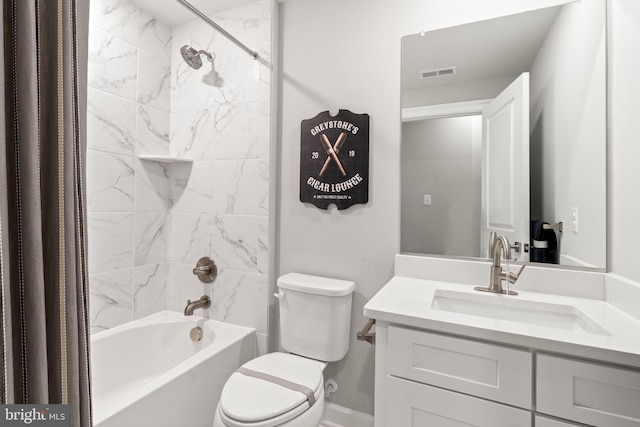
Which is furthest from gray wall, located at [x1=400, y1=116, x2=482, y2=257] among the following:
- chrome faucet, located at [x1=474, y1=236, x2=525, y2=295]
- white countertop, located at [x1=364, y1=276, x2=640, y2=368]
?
white countertop, located at [x1=364, y1=276, x2=640, y2=368]

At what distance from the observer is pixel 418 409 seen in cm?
102

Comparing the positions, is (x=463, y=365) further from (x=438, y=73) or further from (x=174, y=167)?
(x=174, y=167)

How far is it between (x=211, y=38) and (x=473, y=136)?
1.71 meters

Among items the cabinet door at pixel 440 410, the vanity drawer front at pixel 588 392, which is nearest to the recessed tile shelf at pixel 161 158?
the cabinet door at pixel 440 410

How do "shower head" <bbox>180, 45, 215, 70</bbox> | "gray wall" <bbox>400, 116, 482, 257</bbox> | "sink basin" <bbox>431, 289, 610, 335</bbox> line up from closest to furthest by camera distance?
"sink basin" <bbox>431, 289, 610, 335</bbox> < "gray wall" <bbox>400, 116, 482, 257</bbox> < "shower head" <bbox>180, 45, 215, 70</bbox>

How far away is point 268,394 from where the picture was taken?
1251 mm

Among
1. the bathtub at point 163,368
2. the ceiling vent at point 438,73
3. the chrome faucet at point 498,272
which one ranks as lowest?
the bathtub at point 163,368

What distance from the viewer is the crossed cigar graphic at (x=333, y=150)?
1.72 m

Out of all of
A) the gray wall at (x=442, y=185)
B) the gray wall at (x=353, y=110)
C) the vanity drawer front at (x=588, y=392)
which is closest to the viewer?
the vanity drawer front at (x=588, y=392)

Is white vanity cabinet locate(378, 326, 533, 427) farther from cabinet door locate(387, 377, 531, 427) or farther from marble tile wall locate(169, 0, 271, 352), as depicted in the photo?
marble tile wall locate(169, 0, 271, 352)

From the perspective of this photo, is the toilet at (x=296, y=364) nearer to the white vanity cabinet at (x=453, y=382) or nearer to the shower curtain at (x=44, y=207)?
the white vanity cabinet at (x=453, y=382)

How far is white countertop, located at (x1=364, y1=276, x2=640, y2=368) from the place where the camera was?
82cm

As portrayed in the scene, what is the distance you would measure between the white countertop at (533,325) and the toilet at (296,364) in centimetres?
40

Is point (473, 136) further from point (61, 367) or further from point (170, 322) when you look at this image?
point (170, 322)
